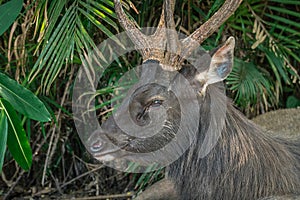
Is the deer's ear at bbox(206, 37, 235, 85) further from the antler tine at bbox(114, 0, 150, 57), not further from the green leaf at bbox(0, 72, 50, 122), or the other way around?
the green leaf at bbox(0, 72, 50, 122)

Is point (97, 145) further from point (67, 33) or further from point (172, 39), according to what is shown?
point (67, 33)

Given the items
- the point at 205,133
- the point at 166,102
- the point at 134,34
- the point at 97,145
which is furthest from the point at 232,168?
the point at 134,34

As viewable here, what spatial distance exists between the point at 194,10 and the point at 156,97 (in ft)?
7.52

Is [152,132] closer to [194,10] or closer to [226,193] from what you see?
[226,193]

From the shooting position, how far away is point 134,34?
3475 mm

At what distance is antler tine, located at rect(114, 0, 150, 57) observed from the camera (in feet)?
11.3

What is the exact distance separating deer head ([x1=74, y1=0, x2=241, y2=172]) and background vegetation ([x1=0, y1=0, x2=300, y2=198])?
4.75ft

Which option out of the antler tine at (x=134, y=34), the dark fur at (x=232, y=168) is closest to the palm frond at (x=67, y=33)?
the antler tine at (x=134, y=34)

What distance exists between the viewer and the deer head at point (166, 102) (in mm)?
3174

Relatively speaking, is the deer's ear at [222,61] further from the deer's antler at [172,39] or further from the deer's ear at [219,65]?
the deer's antler at [172,39]

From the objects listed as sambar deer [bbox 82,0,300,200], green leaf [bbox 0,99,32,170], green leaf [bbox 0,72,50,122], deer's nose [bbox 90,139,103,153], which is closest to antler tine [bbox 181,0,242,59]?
sambar deer [bbox 82,0,300,200]

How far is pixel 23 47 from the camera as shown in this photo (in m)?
4.70

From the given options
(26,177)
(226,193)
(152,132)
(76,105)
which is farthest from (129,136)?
(26,177)

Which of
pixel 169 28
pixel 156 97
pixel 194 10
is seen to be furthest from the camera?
pixel 194 10
